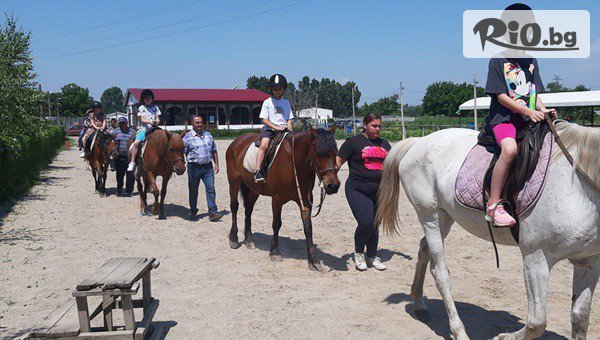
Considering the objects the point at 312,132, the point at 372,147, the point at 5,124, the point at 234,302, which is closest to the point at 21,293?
the point at 234,302

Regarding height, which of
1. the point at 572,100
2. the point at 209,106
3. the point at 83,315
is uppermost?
the point at 209,106

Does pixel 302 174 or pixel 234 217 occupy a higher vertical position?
pixel 302 174

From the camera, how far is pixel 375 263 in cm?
685

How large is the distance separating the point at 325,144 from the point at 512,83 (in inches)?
113

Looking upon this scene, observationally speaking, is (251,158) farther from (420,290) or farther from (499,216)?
(499,216)

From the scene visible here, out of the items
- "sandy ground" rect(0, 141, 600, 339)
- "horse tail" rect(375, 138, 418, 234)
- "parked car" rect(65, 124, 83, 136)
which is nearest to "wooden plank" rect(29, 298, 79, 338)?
"sandy ground" rect(0, 141, 600, 339)

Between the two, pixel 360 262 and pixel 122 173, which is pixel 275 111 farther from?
pixel 122 173

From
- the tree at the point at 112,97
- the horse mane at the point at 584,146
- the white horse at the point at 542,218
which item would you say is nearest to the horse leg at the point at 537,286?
the white horse at the point at 542,218

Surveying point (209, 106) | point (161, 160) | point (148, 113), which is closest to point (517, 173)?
point (161, 160)

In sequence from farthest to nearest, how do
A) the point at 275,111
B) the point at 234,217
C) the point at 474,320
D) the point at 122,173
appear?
the point at 122,173 < the point at 234,217 < the point at 275,111 < the point at 474,320

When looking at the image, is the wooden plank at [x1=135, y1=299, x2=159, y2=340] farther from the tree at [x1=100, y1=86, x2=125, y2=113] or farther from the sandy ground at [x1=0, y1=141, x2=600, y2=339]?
the tree at [x1=100, y1=86, x2=125, y2=113]

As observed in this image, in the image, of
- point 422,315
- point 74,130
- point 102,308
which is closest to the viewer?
point 102,308

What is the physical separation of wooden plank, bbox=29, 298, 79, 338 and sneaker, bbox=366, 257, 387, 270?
12.6 feet

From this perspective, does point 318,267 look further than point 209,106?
No
